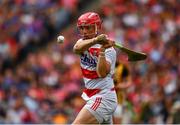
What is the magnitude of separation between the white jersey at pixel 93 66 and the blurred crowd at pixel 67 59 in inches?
190

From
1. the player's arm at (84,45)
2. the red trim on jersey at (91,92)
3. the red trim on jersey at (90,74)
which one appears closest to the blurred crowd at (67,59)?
the red trim on jersey at (91,92)

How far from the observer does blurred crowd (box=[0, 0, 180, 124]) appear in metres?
18.6

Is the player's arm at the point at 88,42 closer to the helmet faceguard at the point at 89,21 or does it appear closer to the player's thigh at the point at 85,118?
the helmet faceguard at the point at 89,21

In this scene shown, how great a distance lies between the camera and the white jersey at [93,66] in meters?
Result: 11.3

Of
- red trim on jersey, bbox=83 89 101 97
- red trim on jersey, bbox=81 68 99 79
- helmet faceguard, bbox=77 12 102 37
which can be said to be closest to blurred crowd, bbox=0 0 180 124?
red trim on jersey, bbox=83 89 101 97

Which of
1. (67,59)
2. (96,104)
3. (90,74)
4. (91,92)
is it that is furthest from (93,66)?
(67,59)

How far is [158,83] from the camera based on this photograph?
18891 millimetres

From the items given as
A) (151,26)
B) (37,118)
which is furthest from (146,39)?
(37,118)

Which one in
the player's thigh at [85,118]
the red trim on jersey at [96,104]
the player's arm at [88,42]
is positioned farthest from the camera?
the red trim on jersey at [96,104]

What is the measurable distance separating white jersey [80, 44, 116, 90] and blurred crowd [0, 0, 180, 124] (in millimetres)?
4823

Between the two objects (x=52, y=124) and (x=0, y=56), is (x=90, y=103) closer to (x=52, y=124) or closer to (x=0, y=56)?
(x=52, y=124)

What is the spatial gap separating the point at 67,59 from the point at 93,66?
10.7m

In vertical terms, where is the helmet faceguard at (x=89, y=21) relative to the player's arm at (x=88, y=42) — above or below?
above

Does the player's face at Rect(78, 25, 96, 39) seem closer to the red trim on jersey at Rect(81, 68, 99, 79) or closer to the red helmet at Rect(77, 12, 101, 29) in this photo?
the red helmet at Rect(77, 12, 101, 29)
